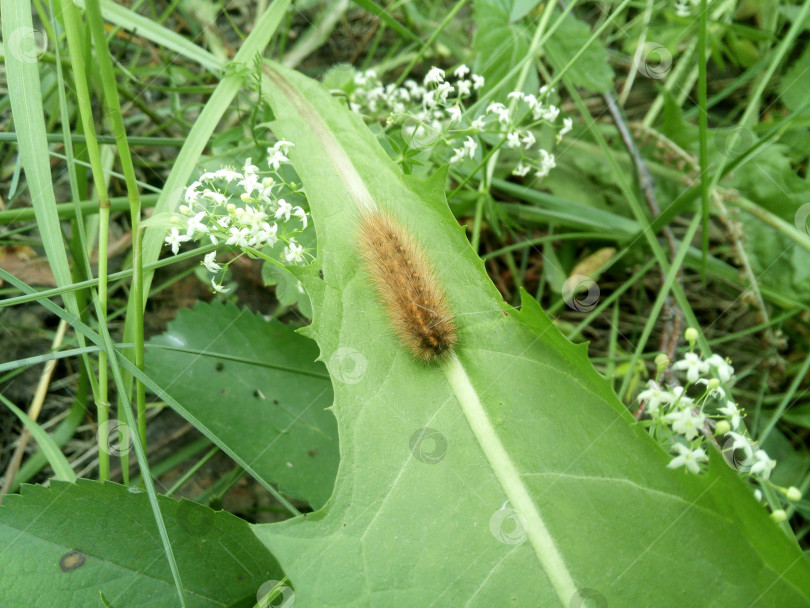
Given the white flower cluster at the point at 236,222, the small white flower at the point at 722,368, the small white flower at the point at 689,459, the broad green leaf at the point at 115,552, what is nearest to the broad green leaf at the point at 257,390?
the broad green leaf at the point at 115,552

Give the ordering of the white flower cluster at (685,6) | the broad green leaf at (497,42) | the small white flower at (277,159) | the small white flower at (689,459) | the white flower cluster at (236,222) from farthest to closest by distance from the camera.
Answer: the white flower cluster at (685,6) < the broad green leaf at (497,42) < the small white flower at (277,159) < the white flower cluster at (236,222) < the small white flower at (689,459)

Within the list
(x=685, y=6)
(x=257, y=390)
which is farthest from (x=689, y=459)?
(x=685, y=6)

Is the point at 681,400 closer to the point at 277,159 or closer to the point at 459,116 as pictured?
the point at 459,116

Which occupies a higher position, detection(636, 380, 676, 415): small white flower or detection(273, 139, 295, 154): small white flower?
detection(273, 139, 295, 154): small white flower

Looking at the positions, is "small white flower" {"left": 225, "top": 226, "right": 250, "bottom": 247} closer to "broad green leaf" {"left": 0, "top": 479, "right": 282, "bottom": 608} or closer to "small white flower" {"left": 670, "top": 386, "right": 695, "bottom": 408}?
A: "broad green leaf" {"left": 0, "top": 479, "right": 282, "bottom": 608}

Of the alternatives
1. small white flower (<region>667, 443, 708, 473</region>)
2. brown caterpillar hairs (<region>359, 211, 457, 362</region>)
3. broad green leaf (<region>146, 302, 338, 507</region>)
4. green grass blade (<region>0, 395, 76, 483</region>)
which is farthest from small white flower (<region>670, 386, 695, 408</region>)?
green grass blade (<region>0, 395, 76, 483</region>)

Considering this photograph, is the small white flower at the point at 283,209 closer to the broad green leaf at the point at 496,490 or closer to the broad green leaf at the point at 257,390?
the broad green leaf at the point at 496,490
